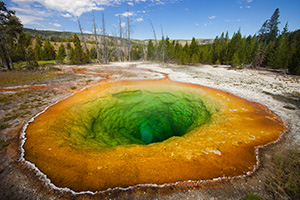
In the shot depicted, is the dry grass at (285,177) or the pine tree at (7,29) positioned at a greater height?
the pine tree at (7,29)

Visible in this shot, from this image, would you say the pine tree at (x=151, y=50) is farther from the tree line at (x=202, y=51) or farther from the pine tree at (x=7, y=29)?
the pine tree at (x=7, y=29)

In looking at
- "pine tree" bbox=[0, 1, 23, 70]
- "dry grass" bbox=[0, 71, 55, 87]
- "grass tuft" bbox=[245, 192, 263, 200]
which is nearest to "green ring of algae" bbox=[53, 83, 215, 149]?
"grass tuft" bbox=[245, 192, 263, 200]

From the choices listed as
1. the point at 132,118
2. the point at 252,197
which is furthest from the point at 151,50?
the point at 252,197

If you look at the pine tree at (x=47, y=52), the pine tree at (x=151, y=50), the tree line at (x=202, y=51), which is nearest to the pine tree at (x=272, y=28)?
the tree line at (x=202, y=51)

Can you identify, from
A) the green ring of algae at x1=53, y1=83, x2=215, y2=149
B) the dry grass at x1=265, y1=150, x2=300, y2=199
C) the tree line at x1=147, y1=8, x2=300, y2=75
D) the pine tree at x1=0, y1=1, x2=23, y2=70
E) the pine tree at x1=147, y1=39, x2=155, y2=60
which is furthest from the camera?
the pine tree at x1=147, y1=39, x2=155, y2=60

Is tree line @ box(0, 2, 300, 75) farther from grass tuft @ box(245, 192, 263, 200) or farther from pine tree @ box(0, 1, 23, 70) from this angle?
grass tuft @ box(245, 192, 263, 200)

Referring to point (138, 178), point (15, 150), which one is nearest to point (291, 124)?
point (138, 178)

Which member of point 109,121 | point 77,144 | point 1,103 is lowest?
point 109,121

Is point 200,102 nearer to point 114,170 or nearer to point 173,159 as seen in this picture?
point 173,159
